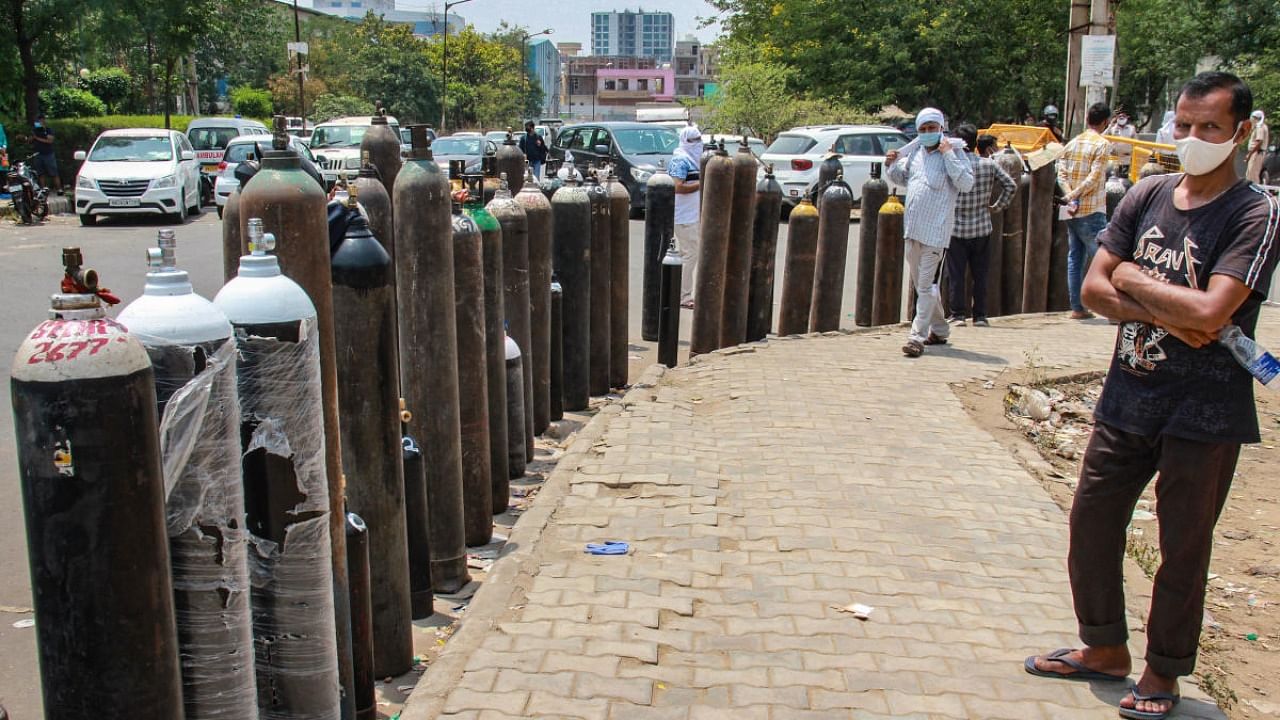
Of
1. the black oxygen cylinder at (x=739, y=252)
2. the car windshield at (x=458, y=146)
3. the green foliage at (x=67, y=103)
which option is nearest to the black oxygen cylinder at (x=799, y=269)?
the black oxygen cylinder at (x=739, y=252)

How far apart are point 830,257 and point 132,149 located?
16.1 meters

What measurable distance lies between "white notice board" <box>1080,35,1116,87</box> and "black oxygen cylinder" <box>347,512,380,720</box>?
13090mm

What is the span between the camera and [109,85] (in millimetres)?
39781

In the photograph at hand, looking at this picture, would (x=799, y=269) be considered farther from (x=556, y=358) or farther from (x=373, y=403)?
(x=373, y=403)

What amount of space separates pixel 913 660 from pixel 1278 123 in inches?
1115

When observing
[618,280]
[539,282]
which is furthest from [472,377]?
[618,280]

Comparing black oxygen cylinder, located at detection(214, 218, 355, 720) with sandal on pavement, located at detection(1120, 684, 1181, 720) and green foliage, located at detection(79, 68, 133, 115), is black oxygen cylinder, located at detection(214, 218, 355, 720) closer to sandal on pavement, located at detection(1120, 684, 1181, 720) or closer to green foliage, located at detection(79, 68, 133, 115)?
sandal on pavement, located at detection(1120, 684, 1181, 720)

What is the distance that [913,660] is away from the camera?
13.0 feet

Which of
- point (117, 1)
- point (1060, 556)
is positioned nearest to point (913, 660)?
point (1060, 556)

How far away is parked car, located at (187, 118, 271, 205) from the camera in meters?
25.0

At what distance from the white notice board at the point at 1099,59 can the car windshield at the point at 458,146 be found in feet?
51.7

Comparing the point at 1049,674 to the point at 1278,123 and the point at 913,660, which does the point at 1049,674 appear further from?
the point at 1278,123

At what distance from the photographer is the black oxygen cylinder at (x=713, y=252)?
870cm

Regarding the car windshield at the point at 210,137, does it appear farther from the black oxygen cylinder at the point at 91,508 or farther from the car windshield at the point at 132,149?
the black oxygen cylinder at the point at 91,508
